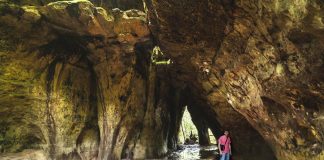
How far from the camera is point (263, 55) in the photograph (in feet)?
28.5

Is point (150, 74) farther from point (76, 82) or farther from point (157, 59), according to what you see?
point (76, 82)

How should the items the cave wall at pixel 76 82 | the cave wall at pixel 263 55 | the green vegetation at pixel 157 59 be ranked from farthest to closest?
the green vegetation at pixel 157 59 < the cave wall at pixel 76 82 < the cave wall at pixel 263 55

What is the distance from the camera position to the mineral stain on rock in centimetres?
796

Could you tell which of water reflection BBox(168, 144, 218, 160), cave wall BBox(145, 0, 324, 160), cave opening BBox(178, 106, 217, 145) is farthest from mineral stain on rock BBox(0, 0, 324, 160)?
cave opening BBox(178, 106, 217, 145)

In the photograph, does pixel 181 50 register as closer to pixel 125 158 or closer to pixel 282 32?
pixel 282 32

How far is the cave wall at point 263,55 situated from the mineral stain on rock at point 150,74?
0.11 ft

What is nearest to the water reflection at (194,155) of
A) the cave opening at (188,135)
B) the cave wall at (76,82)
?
the cave wall at (76,82)

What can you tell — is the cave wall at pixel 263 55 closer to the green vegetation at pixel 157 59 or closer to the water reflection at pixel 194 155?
the green vegetation at pixel 157 59

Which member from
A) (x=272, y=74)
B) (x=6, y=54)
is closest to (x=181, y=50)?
(x=272, y=74)

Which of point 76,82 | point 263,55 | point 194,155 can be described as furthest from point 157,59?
point 263,55

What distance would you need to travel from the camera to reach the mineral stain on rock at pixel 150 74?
7.96 metres

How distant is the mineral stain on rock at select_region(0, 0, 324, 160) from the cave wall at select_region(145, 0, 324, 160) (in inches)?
1.3

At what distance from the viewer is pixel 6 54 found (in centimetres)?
1469

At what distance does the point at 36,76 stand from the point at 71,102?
2.15 meters
